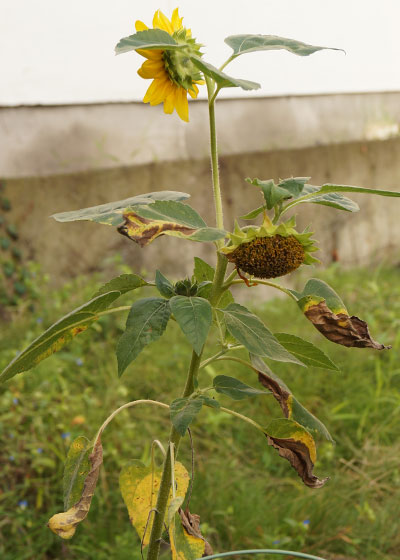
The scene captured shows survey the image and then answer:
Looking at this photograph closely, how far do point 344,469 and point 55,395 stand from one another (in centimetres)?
83

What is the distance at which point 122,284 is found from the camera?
0.69m

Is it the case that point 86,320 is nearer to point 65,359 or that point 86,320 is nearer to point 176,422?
point 176,422

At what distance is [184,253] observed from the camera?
2926mm

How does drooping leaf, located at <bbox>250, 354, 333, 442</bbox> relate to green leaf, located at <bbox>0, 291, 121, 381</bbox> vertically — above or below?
below

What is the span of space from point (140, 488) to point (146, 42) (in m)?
0.53

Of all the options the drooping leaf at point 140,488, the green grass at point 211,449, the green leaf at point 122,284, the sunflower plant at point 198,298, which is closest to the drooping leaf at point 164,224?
the sunflower plant at point 198,298

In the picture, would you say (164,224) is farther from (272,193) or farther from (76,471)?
(76,471)

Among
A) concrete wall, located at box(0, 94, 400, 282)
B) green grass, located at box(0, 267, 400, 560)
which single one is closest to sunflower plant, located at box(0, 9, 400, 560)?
green grass, located at box(0, 267, 400, 560)

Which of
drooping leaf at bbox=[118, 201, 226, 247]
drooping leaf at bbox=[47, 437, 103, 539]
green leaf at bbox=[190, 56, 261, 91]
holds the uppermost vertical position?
green leaf at bbox=[190, 56, 261, 91]

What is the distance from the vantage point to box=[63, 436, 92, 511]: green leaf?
710 millimetres

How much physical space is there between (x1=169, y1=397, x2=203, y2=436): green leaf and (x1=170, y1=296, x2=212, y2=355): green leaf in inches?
2.9

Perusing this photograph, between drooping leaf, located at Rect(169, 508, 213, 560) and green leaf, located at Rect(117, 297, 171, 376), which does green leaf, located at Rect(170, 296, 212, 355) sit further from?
drooping leaf, located at Rect(169, 508, 213, 560)

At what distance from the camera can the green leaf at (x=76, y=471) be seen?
0.71 m

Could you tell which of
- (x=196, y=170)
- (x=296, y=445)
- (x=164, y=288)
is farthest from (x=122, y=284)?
(x=196, y=170)
